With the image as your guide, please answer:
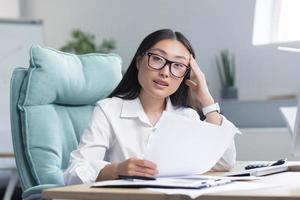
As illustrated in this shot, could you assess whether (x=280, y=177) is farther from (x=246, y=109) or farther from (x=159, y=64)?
(x=246, y=109)

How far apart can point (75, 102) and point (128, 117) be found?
1.35ft

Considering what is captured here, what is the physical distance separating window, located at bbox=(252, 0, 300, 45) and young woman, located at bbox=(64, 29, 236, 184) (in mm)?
2604

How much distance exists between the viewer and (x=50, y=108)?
210 cm

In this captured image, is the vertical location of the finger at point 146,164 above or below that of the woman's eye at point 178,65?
below

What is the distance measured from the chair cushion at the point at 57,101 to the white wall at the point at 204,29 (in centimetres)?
220

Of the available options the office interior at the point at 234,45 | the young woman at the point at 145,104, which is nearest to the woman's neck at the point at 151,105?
the young woman at the point at 145,104

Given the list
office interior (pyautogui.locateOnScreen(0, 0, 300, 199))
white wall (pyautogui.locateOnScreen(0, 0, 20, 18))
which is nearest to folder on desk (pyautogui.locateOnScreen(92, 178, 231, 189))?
office interior (pyautogui.locateOnScreen(0, 0, 300, 199))

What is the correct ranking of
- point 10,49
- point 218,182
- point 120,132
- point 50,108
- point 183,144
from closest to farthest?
point 218,182 → point 183,144 → point 120,132 → point 50,108 → point 10,49

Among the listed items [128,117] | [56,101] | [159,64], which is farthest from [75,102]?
[159,64]

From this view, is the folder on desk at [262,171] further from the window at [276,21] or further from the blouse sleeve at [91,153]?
the window at [276,21]

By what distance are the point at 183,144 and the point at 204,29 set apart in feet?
10.7

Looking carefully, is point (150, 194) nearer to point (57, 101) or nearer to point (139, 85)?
point (139, 85)

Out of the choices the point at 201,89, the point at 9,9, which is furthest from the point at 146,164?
the point at 9,9

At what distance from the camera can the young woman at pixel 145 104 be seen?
5.73 feet
